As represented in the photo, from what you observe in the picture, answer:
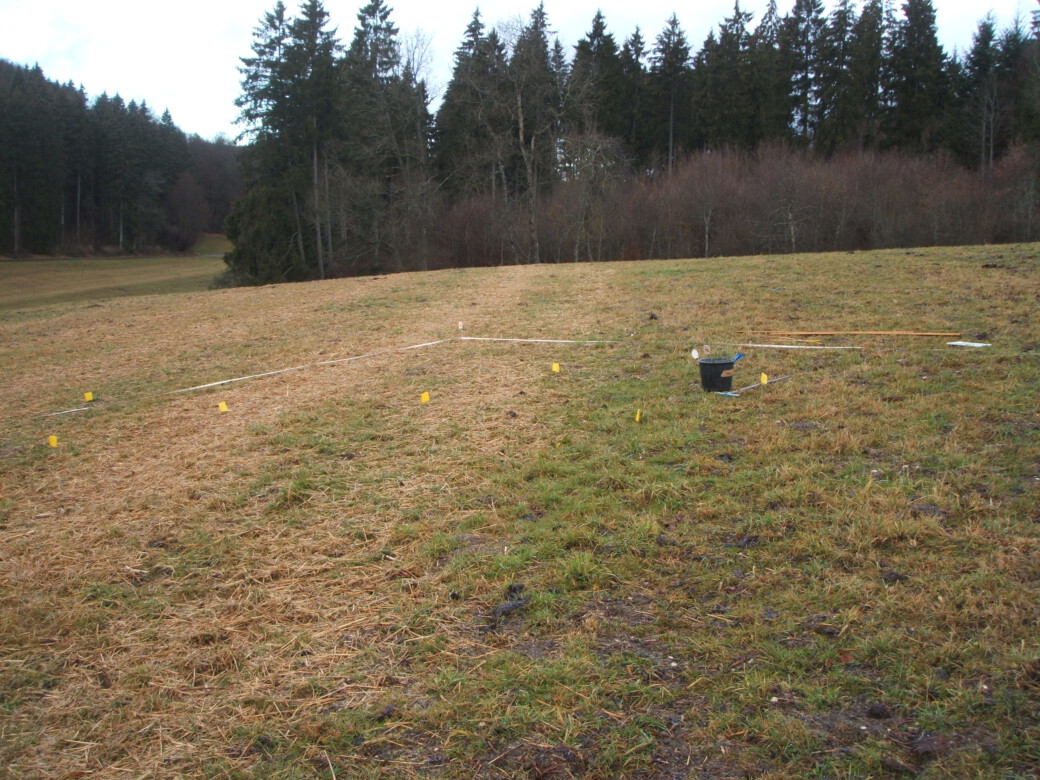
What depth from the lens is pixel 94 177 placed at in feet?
179

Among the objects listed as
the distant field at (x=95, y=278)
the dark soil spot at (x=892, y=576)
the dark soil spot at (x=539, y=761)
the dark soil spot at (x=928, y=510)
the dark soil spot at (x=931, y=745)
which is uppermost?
the distant field at (x=95, y=278)

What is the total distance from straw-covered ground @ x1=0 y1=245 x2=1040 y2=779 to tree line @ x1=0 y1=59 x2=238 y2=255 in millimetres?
45421

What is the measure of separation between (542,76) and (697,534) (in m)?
30.0

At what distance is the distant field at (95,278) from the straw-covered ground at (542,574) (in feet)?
101

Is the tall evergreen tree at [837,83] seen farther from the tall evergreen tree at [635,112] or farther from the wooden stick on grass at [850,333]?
the wooden stick on grass at [850,333]

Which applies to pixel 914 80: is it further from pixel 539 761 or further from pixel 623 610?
pixel 539 761

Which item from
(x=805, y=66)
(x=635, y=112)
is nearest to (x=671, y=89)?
(x=635, y=112)

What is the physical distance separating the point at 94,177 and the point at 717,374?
204 feet

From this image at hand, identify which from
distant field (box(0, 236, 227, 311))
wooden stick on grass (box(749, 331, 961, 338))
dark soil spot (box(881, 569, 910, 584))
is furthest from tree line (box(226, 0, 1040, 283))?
dark soil spot (box(881, 569, 910, 584))

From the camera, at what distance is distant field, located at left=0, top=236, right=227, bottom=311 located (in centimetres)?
3462

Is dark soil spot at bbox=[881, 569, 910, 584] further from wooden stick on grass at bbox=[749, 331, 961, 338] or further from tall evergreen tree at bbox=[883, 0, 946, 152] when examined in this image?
tall evergreen tree at bbox=[883, 0, 946, 152]

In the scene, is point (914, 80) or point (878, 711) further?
point (914, 80)

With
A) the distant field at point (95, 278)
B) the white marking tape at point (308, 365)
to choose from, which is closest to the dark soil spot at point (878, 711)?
the white marking tape at point (308, 365)

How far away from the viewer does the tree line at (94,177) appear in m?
47.0
